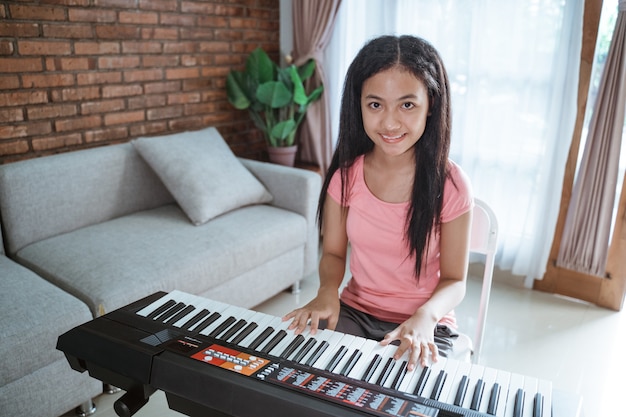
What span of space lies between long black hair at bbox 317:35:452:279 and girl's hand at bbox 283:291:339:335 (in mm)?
258

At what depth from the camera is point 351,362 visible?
972mm

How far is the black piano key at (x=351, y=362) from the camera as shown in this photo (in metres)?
0.95

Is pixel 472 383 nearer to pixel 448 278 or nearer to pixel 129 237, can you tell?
pixel 448 278

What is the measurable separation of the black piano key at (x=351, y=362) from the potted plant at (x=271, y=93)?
90.5 inches

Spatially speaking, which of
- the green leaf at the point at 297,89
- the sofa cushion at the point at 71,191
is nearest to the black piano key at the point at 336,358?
the sofa cushion at the point at 71,191

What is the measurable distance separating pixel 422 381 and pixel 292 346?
0.26 m

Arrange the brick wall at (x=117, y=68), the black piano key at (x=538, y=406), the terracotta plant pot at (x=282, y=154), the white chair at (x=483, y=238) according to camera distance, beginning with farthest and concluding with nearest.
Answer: the terracotta plant pot at (x=282, y=154), the brick wall at (x=117, y=68), the white chair at (x=483, y=238), the black piano key at (x=538, y=406)

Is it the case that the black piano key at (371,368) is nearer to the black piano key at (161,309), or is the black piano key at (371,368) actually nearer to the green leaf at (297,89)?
the black piano key at (161,309)

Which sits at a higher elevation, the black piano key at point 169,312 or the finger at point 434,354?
the black piano key at point 169,312

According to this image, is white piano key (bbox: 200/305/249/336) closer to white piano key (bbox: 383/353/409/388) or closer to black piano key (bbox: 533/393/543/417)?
white piano key (bbox: 383/353/409/388)

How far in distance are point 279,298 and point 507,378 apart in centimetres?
198

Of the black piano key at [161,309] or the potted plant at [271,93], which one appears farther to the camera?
the potted plant at [271,93]

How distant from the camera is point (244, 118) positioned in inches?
140

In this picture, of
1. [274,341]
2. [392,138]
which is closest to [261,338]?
[274,341]
